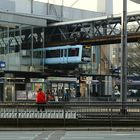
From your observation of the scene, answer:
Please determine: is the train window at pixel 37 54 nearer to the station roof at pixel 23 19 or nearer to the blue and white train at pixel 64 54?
the blue and white train at pixel 64 54

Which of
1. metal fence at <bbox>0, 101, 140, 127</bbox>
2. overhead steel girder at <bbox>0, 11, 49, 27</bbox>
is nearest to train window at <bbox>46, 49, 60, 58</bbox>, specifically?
overhead steel girder at <bbox>0, 11, 49, 27</bbox>

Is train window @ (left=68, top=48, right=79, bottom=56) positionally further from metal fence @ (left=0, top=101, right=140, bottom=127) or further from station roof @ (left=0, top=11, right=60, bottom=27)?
metal fence @ (left=0, top=101, right=140, bottom=127)

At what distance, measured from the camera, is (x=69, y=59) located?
219ft

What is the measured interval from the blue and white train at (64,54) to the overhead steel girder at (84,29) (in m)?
2.28

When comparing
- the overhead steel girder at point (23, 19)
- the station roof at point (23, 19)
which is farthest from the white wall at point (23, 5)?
the overhead steel girder at point (23, 19)

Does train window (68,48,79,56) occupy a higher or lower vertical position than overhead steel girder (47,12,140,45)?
lower

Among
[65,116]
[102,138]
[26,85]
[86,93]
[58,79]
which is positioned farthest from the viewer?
[86,93]

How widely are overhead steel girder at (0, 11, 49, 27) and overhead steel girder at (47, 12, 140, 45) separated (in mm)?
2923

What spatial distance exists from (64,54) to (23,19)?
23.8 feet

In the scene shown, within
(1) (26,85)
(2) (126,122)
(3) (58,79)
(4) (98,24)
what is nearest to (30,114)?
(2) (126,122)

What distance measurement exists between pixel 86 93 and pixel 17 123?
4738 centimetres

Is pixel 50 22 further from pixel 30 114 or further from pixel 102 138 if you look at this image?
pixel 102 138

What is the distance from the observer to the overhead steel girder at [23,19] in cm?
6407

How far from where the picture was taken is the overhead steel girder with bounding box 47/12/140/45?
66750 millimetres
